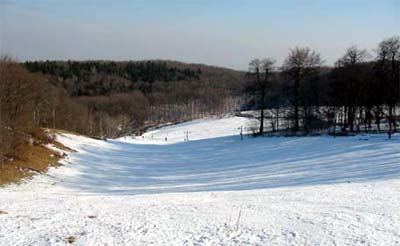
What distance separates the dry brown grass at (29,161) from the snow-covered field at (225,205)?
2.90ft

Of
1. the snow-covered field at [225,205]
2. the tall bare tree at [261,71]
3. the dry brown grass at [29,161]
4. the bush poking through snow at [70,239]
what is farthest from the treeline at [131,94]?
the bush poking through snow at [70,239]

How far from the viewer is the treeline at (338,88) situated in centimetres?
4859

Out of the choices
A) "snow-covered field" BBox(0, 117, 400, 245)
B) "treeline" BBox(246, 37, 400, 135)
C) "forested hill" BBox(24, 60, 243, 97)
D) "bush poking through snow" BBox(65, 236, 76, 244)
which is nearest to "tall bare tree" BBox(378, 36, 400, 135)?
"treeline" BBox(246, 37, 400, 135)

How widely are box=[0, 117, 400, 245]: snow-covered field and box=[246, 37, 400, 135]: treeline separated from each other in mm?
18009

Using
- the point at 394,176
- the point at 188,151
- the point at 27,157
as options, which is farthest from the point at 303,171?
the point at 188,151

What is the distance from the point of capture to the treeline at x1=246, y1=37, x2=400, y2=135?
48594 millimetres

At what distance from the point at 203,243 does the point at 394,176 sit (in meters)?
15.0

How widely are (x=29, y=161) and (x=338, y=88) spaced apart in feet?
115

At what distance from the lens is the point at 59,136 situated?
44312 mm

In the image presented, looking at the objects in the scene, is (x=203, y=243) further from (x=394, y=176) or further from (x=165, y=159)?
(x=165, y=159)

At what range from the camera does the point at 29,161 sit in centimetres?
2791

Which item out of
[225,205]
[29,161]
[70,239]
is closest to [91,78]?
[29,161]

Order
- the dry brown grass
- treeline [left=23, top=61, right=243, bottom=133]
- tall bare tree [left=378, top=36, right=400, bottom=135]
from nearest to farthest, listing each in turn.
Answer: the dry brown grass
tall bare tree [left=378, top=36, right=400, bottom=135]
treeline [left=23, top=61, right=243, bottom=133]

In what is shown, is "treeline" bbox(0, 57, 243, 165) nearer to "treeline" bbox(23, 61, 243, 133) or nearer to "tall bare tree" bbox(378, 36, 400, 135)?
"treeline" bbox(23, 61, 243, 133)
